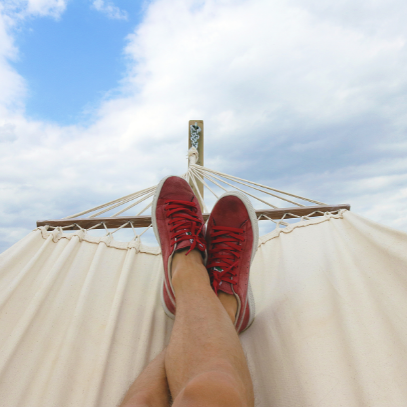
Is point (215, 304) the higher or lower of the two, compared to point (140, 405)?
higher

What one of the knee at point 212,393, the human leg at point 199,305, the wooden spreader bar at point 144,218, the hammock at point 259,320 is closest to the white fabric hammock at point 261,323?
the hammock at point 259,320

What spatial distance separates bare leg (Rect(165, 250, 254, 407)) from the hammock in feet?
0.53

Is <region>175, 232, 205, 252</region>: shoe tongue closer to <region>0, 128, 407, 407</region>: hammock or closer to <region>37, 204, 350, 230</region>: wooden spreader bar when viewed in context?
<region>0, 128, 407, 407</region>: hammock

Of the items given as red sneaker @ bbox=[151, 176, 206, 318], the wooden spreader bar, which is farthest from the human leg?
the wooden spreader bar

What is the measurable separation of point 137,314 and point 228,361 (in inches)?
16.5

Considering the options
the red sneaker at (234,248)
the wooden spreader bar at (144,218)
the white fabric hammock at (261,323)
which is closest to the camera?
the white fabric hammock at (261,323)

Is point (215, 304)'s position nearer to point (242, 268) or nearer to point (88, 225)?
point (242, 268)

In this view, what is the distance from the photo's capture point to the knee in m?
0.38

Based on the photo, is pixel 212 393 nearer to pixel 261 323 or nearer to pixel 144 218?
pixel 261 323

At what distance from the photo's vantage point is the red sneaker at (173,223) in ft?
2.62

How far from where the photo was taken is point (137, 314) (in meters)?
0.82

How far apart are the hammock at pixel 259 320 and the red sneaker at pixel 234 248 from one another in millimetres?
93

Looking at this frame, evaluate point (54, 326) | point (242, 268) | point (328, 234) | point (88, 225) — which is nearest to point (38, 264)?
point (54, 326)

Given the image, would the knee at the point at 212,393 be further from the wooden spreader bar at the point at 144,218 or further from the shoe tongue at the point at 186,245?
the wooden spreader bar at the point at 144,218
